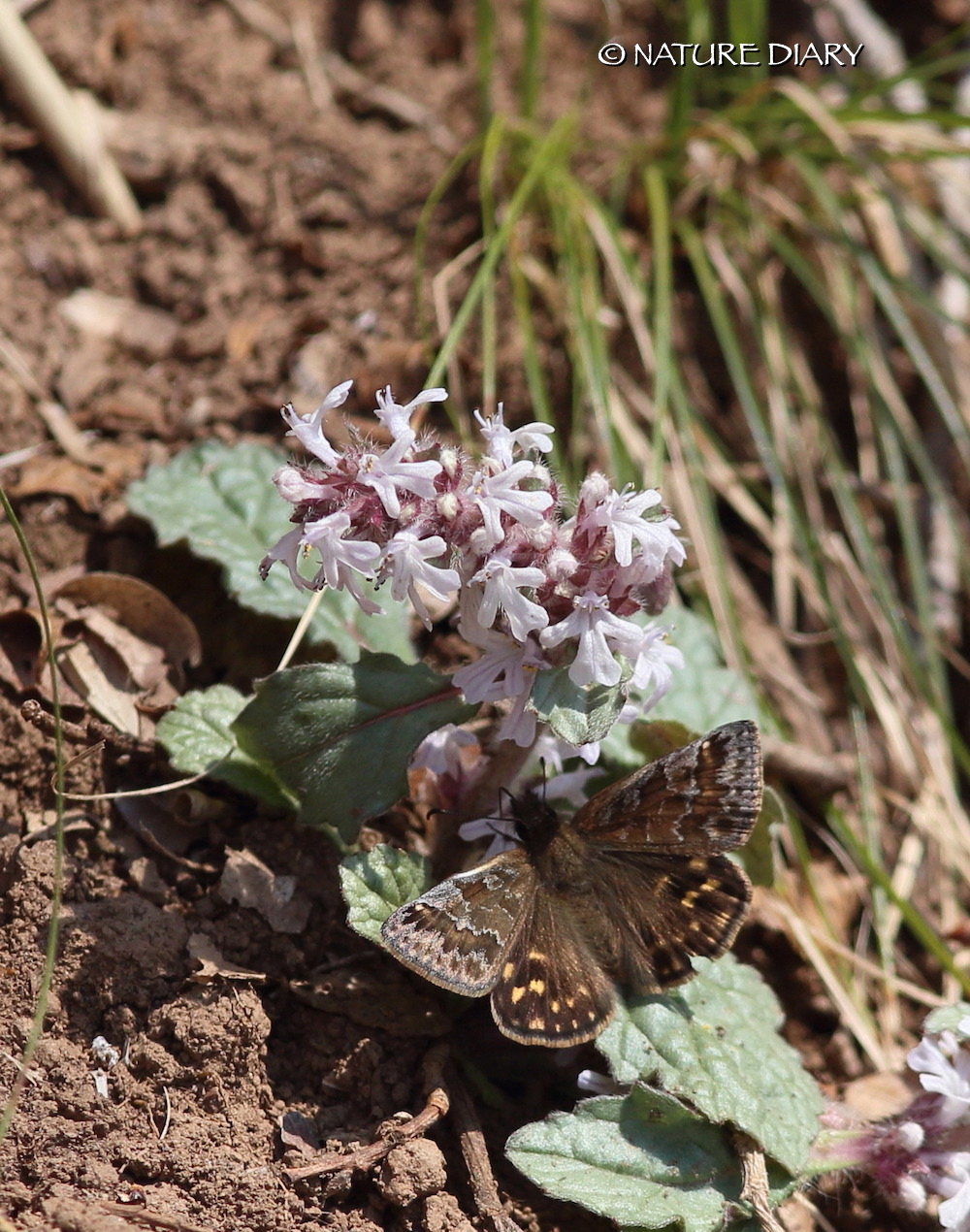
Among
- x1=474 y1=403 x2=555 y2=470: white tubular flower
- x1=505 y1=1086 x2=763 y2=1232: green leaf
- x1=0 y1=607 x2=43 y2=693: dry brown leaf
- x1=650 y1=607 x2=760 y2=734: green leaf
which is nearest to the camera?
x1=474 y1=403 x2=555 y2=470: white tubular flower

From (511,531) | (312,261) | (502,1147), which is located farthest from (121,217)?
(502,1147)

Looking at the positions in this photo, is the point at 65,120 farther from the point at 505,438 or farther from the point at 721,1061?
the point at 721,1061

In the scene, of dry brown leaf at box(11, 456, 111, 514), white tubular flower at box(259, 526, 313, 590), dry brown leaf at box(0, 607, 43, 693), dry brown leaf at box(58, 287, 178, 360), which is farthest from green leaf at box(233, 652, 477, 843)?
dry brown leaf at box(58, 287, 178, 360)

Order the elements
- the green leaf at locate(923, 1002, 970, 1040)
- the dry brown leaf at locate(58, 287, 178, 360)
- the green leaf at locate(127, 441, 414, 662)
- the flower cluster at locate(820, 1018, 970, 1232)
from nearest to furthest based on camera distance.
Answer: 1. the flower cluster at locate(820, 1018, 970, 1232)
2. the green leaf at locate(923, 1002, 970, 1040)
3. the green leaf at locate(127, 441, 414, 662)
4. the dry brown leaf at locate(58, 287, 178, 360)

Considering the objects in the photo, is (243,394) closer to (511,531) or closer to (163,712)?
(163,712)

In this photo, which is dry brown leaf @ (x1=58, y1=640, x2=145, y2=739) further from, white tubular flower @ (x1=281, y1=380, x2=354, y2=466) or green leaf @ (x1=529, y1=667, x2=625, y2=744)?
green leaf @ (x1=529, y1=667, x2=625, y2=744)

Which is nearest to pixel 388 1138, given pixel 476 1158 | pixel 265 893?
pixel 476 1158
